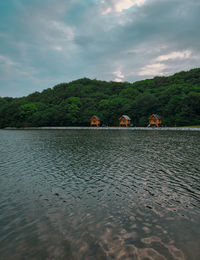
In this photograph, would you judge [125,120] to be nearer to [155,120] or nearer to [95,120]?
[155,120]

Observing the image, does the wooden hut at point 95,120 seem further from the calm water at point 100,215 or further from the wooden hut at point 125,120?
the calm water at point 100,215

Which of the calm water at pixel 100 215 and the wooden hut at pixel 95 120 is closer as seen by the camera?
the calm water at pixel 100 215

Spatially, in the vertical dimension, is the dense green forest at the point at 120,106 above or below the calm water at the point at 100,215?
above

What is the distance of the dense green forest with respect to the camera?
269 feet

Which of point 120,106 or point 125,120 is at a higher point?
point 120,106

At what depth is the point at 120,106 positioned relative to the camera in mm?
103062

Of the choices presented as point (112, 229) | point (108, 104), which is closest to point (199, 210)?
point (112, 229)

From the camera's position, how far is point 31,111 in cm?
11681

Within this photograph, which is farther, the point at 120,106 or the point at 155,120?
the point at 120,106

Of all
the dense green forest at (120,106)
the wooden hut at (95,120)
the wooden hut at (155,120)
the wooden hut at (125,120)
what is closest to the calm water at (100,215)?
the wooden hut at (155,120)

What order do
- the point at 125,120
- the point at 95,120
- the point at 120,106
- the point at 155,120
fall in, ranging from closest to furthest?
the point at 155,120 < the point at 125,120 < the point at 95,120 < the point at 120,106

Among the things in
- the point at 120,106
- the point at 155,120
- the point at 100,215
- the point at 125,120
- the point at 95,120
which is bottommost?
the point at 100,215

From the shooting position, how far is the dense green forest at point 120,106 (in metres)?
81.9

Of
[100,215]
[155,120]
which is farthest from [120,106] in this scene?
[100,215]
